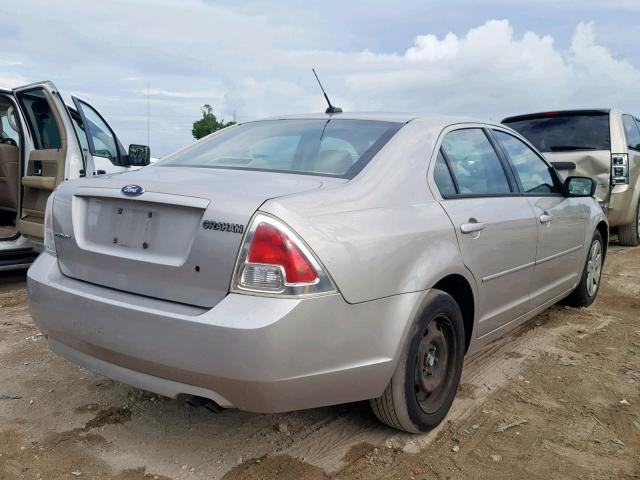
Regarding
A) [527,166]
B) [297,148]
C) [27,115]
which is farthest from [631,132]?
[27,115]

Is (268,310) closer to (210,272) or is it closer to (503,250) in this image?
(210,272)

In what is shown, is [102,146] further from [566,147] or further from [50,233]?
[566,147]

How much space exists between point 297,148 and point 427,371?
130 centimetres

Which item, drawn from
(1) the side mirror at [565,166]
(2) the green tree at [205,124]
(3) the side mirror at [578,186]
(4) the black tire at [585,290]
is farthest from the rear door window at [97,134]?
(2) the green tree at [205,124]

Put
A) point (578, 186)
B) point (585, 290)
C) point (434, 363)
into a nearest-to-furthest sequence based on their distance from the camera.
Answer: point (434, 363)
point (578, 186)
point (585, 290)

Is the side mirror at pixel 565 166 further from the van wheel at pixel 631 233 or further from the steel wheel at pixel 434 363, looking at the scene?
the steel wheel at pixel 434 363

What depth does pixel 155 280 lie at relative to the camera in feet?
7.87

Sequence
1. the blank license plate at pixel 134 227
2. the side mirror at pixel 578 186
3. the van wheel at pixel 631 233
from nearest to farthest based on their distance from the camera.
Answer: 1. the blank license plate at pixel 134 227
2. the side mirror at pixel 578 186
3. the van wheel at pixel 631 233

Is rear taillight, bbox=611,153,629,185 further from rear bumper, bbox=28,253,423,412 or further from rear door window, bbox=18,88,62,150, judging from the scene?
rear door window, bbox=18,88,62,150

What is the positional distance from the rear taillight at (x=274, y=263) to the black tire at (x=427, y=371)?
2.17 ft

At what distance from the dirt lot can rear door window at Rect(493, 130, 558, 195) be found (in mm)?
1175

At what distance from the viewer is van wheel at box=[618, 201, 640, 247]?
330 inches

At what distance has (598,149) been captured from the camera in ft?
24.9

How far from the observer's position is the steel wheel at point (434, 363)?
9.36 ft
